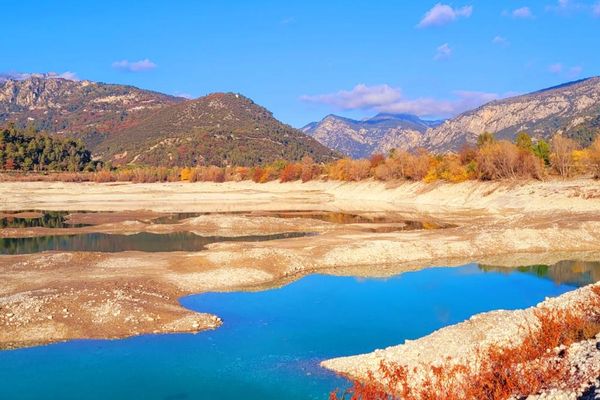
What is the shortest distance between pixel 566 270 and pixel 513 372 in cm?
2989

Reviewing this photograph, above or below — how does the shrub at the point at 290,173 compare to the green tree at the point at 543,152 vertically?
below

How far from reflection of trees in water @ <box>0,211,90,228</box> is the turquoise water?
45987mm

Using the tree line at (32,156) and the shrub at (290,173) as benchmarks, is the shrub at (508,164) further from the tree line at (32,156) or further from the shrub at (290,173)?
the tree line at (32,156)

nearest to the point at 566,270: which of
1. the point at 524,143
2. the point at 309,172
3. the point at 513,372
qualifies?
the point at 513,372

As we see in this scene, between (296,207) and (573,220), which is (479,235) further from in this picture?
(296,207)

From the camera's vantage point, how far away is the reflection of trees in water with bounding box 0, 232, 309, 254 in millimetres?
51906

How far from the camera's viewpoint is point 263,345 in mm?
24422

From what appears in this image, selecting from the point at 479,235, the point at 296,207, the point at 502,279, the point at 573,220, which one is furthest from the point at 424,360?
the point at 296,207

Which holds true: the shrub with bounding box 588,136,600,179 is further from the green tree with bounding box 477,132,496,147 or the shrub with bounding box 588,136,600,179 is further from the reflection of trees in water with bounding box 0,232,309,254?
the reflection of trees in water with bounding box 0,232,309,254

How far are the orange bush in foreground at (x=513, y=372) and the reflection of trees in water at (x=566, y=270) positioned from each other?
1796 centimetres

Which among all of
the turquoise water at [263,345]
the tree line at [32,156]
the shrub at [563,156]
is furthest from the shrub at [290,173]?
the turquoise water at [263,345]

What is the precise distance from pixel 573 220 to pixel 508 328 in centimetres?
3986

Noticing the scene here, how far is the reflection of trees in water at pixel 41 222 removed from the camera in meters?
71.0

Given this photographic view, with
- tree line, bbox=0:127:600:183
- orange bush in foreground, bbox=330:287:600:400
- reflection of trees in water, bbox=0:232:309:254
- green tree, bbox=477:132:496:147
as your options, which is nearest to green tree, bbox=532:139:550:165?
tree line, bbox=0:127:600:183
